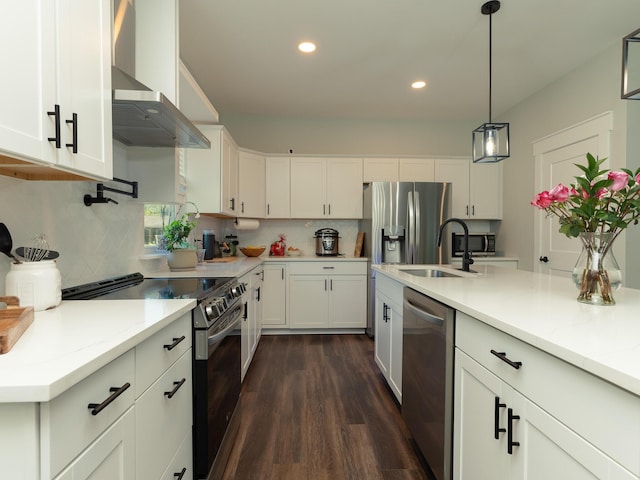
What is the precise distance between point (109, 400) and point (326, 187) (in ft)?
12.0

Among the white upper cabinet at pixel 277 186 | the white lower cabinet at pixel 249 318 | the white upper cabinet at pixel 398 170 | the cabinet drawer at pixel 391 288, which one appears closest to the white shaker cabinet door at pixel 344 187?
the white upper cabinet at pixel 398 170

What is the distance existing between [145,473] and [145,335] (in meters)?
0.43

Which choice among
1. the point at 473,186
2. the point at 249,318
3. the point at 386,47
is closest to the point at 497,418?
the point at 249,318

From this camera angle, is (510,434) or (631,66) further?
(631,66)

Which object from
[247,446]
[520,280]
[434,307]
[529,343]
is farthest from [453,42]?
[247,446]

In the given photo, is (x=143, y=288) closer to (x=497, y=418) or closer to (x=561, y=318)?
(x=497, y=418)

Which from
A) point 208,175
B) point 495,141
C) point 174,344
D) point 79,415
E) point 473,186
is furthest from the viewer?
point 473,186

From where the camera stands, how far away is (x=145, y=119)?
154cm

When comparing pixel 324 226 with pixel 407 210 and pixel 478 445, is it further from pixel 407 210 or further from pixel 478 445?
pixel 478 445

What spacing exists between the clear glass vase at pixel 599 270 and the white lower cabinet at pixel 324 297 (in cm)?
285

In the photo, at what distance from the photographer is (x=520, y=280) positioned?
187 centimetres

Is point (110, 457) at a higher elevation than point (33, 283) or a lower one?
lower

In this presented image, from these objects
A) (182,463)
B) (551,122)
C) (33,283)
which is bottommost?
(182,463)

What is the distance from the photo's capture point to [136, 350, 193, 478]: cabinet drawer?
3.20 ft
